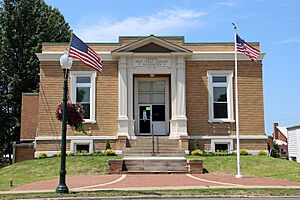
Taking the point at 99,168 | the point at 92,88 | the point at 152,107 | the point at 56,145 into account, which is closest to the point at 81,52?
the point at 99,168

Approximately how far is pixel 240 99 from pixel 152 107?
605 centimetres

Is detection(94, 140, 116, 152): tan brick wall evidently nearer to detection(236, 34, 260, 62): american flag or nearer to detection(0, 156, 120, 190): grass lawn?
detection(0, 156, 120, 190): grass lawn

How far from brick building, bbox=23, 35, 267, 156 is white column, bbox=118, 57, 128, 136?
65 millimetres

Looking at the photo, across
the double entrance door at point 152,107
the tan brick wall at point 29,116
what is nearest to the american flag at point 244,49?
the double entrance door at point 152,107

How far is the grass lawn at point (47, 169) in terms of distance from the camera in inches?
773

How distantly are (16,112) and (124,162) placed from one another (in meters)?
25.1

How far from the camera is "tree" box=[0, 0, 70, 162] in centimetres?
4162

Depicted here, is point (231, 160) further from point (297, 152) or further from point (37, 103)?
point (297, 152)

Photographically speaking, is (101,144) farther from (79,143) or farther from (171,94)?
(171,94)

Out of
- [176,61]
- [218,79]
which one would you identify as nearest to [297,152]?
[218,79]

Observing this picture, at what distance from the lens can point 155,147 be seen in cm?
2534

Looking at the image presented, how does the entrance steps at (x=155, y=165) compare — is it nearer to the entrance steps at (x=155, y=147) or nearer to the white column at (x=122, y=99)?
the entrance steps at (x=155, y=147)

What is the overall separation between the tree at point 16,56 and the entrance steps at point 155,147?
19352mm

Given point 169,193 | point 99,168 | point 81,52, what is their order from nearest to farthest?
point 169,193
point 81,52
point 99,168
